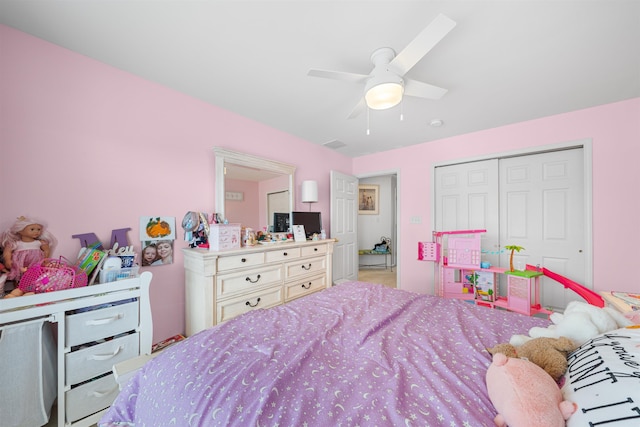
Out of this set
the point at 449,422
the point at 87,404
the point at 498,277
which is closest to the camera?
the point at 449,422

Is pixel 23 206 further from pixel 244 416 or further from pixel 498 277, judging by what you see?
pixel 498 277

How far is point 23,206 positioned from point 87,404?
1.33m

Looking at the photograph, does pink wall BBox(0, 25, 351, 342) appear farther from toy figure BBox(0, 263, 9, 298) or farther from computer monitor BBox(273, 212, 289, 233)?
computer monitor BBox(273, 212, 289, 233)

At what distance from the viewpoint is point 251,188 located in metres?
2.75

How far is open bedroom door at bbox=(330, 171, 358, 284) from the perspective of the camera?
3736mm

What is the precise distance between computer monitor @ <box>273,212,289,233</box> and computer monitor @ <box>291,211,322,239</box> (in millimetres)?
96

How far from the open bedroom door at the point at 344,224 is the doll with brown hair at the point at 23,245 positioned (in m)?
3.01

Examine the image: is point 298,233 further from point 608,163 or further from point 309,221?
point 608,163

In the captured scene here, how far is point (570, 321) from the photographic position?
3.05 feet

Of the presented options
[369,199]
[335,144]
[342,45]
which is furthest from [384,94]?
[369,199]

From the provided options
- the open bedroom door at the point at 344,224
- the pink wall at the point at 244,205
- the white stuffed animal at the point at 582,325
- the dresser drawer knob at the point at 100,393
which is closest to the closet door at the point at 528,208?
the open bedroom door at the point at 344,224

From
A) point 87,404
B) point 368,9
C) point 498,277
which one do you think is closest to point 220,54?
point 368,9

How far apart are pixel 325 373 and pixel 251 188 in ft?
7.44

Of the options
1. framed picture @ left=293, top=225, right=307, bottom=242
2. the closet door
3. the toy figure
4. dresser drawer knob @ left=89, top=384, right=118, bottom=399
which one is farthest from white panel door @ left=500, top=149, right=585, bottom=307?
the toy figure
